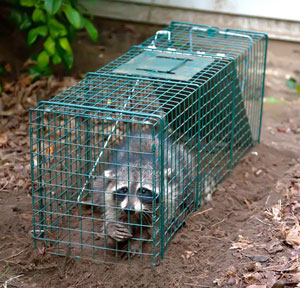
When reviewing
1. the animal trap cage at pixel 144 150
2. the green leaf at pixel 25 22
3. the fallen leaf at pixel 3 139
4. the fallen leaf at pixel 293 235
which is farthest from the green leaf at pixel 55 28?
the fallen leaf at pixel 293 235

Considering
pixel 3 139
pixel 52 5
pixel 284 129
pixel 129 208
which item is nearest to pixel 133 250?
pixel 129 208

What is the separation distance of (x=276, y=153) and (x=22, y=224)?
115 inches

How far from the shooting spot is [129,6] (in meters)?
7.61

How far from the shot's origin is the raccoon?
168 inches

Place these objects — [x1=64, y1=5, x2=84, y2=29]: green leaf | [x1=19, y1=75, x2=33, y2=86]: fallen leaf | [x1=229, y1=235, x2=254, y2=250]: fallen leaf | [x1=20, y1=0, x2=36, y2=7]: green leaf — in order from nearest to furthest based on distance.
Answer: [x1=229, y1=235, x2=254, y2=250]: fallen leaf < [x1=64, y1=5, x2=84, y2=29]: green leaf < [x1=20, y1=0, x2=36, y2=7]: green leaf < [x1=19, y1=75, x2=33, y2=86]: fallen leaf

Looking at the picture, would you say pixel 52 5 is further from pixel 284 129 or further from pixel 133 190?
pixel 284 129

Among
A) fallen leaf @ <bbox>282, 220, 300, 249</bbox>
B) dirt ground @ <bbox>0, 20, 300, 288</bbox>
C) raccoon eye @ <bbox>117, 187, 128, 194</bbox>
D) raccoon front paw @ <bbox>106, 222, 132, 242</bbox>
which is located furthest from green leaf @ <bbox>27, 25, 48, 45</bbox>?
fallen leaf @ <bbox>282, 220, 300, 249</bbox>

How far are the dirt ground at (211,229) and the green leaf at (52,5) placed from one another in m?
1.36

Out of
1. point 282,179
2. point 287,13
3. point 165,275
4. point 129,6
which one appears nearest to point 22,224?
point 165,275

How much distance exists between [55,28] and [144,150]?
2134 millimetres

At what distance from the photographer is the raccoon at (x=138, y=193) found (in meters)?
4.26

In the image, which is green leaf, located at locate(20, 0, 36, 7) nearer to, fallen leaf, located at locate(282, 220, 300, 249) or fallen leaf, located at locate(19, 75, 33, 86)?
fallen leaf, located at locate(19, 75, 33, 86)

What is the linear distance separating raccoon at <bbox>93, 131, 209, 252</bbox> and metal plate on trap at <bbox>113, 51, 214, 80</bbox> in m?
0.58

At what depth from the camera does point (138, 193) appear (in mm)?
4332
